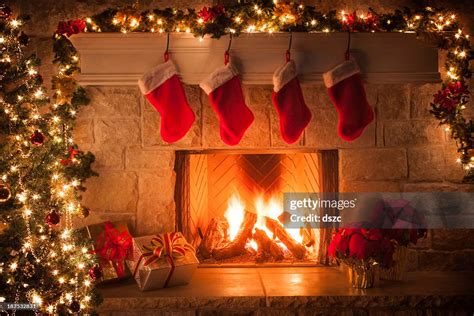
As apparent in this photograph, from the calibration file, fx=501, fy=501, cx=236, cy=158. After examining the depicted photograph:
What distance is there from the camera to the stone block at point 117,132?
292cm

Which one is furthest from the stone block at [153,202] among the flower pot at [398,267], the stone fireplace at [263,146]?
the flower pot at [398,267]

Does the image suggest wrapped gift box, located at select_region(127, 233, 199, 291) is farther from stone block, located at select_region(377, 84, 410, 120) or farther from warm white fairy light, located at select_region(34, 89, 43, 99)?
stone block, located at select_region(377, 84, 410, 120)

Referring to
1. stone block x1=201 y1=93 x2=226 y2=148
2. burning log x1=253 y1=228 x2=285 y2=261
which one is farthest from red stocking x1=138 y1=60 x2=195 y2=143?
burning log x1=253 y1=228 x2=285 y2=261

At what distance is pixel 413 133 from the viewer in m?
2.93

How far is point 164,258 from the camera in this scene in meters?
2.62

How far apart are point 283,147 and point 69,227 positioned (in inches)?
51.9

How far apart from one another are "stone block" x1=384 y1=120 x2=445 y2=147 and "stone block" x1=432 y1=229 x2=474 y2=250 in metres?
0.52

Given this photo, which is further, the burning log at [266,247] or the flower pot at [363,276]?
the burning log at [266,247]

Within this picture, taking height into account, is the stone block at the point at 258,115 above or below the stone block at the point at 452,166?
above

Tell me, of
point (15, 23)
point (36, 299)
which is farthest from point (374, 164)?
point (15, 23)

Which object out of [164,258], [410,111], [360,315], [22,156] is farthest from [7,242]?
[410,111]

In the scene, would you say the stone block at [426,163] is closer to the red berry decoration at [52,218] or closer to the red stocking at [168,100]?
the red stocking at [168,100]

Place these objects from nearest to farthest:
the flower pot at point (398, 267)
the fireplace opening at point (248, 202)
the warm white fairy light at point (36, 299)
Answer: the warm white fairy light at point (36, 299) < the flower pot at point (398, 267) < the fireplace opening at point (248, 202)

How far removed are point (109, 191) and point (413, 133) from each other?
1810mm
